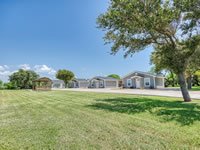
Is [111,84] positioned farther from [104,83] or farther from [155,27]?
[155,27]

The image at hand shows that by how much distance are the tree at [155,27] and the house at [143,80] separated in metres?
17.1

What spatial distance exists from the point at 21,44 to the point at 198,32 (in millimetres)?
31609

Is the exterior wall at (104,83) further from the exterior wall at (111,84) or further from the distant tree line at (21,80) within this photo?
the distant tree line at (21,80)

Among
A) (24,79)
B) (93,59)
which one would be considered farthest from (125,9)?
(24,79)

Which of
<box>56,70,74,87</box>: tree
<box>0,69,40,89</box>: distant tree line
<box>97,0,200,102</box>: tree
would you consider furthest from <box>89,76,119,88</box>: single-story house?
<box>97,0,200,102</box>: tree

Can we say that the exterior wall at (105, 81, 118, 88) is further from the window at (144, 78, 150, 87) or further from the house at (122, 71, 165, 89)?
the window at (144, 78, 150, 87)

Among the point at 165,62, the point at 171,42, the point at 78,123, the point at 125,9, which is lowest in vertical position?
the point at 78,123

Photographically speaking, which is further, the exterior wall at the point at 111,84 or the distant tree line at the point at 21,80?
the exterior wall at the point at 111,84

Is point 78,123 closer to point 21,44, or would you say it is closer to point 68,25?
point 68,25

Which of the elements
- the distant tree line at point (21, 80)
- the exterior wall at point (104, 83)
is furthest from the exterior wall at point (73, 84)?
the distant tree line at point (21, 80)

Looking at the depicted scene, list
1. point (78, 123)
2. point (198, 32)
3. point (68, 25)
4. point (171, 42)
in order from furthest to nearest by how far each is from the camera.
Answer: point (68, 25) → point (171, 42) → point (198, 32) → point (78, 123)

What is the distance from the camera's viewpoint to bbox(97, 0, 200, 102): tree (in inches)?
227

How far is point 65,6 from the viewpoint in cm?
1405

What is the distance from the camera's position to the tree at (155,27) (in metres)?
5.77
